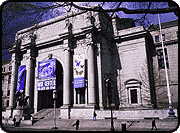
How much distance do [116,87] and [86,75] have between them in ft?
21.5

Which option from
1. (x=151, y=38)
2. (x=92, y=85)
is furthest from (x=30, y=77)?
(x=151, y=38)

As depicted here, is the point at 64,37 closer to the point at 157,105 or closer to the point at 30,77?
the point at 30,77

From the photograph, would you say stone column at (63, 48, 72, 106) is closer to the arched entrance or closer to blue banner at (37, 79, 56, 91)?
blue banner at (37, 79, 56, 91)

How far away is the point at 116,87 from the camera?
3166 cm

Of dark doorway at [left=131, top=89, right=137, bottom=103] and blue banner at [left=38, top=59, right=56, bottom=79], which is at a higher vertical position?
blue banner at [left=38, top=59, right=56, bottom=79]

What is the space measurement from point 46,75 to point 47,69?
1.23 meters

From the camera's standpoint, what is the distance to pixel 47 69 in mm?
32906

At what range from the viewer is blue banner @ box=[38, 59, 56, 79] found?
3216cm

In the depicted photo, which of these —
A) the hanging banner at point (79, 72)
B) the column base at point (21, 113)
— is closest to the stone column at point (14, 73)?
the column base at point (21, 113)

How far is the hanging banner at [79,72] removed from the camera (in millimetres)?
28450

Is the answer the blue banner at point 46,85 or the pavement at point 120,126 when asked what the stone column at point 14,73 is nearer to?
the blue banner at point 46,85

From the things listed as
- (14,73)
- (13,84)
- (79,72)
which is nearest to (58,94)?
(79,72)

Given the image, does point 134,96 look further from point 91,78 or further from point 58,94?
point 58,94

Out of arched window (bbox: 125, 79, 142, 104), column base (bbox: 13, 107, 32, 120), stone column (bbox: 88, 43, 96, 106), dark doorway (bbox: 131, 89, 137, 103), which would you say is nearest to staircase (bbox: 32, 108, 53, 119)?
column base (bbox: 13, 107, 32, 120)
